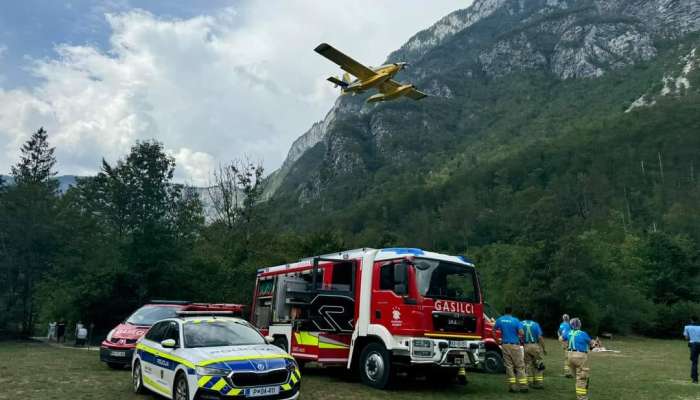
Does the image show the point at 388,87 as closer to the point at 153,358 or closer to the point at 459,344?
the point at 459,344

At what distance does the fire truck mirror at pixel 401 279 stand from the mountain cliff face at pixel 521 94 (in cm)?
10360

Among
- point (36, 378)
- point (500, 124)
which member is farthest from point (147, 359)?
point (500, 124)

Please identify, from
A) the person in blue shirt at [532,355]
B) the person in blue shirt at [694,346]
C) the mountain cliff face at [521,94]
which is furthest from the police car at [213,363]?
the mountain cliff face at [521,94]

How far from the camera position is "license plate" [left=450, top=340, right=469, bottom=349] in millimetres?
11214

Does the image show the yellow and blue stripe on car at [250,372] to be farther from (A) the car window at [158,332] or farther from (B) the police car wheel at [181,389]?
(A) the car window at [158,332]

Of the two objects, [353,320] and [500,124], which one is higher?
[500,124]

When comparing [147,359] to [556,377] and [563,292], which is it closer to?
[556,377]

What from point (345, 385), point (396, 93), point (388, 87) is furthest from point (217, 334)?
point (388, 87)

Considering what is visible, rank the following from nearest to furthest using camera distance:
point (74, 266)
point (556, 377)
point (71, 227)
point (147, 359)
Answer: point (147, 359) < point (556, 377) < point (74, 266) < point (71, 227)

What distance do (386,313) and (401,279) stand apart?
0.84 meters

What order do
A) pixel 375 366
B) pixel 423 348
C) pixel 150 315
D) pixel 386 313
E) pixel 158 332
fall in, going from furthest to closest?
1. pixel 150 315
2. pixel 375 366
3. pixel 386 313
4. pixel 423 348
5. pixel 158 332

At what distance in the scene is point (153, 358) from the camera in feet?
32.4

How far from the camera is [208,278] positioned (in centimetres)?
2938

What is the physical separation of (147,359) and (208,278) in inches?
773
